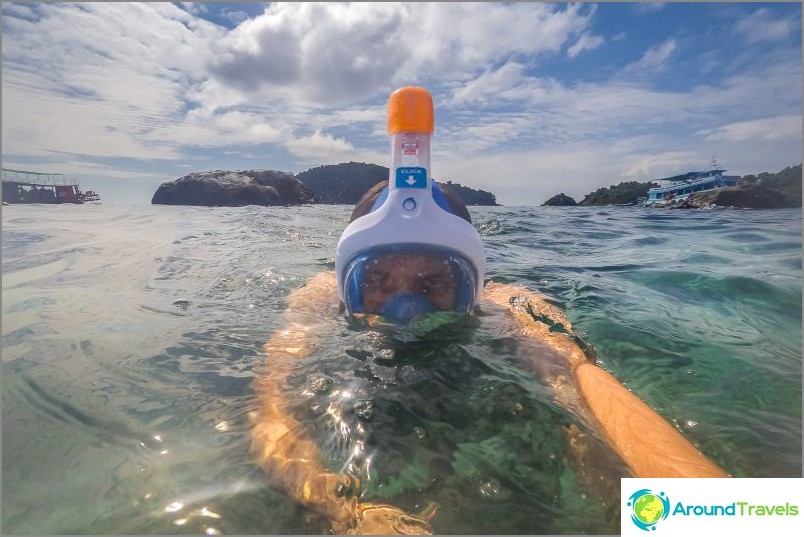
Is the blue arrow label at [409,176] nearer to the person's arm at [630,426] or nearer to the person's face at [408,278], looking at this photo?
the person's face at [408,278]

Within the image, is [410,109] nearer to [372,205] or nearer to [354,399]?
[372,205]

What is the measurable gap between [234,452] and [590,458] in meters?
1.66

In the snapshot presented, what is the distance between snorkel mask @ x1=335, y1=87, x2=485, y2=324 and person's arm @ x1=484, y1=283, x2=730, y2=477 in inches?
37.3

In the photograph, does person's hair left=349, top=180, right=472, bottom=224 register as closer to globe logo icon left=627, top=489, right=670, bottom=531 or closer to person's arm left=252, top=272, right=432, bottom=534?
person's arm left=252, top=272, right=432, bottom=534

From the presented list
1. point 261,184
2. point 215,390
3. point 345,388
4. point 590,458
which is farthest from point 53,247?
point 261,184

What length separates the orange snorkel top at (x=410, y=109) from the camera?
2531mm

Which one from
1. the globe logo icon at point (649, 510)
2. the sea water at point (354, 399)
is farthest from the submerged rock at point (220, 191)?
the globe logo icon at point (649, 510)

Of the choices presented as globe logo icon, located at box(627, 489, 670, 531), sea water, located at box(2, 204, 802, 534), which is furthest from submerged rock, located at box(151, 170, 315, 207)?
globe logo icon, located at box(627, 489, 670, 531)

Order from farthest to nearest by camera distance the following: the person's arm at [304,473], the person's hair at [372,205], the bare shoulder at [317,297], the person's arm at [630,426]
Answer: the bare shoulder at [317,297]
the person's hair at [372,205]
the person's arm at [630,426]
the person's arm at [304,473]

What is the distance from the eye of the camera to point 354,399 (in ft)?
6.98

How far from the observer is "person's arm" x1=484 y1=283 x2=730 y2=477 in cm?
175

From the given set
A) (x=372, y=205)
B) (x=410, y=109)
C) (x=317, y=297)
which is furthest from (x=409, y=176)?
(x=317, y=297)

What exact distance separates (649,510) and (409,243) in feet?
6.00

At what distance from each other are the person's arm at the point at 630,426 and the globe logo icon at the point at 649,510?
0.19 metres
